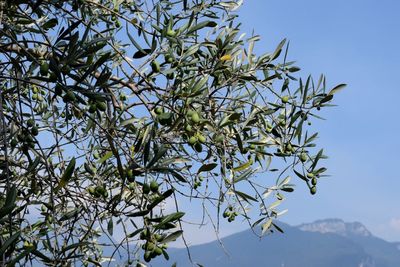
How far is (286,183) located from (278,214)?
254 mm

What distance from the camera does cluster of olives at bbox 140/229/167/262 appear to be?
2.41 metres

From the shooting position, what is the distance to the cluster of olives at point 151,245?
2408 mm

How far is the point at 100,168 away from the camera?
11.4 ft

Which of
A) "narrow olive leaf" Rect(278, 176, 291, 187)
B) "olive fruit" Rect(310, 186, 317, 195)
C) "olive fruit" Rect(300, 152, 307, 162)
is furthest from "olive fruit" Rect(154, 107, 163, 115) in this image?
"narrow olive leaf" Rect(278, 176, 291, 187)

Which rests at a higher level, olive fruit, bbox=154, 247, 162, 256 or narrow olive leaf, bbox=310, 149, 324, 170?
narrow olive leaf, bbox=310, 149, 324, 170

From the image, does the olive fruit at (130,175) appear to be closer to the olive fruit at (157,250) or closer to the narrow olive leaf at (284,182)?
the olive fruit at (157,250)

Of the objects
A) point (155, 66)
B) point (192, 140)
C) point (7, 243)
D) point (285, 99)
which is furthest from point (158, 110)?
point (7, 243)

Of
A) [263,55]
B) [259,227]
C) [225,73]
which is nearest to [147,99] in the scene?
[225,73]

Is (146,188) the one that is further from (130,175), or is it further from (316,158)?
(316,158)

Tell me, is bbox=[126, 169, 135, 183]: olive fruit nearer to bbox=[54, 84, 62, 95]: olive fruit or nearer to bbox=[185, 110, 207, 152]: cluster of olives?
bbox=[185, 110, 207, 152]: cluster of olives

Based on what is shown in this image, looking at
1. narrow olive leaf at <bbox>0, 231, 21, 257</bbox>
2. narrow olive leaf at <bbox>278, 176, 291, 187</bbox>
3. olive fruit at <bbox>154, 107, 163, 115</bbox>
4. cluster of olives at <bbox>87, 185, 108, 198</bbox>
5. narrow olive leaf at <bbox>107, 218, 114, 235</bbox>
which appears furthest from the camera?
narrow olive leaf at <bbox>278, 176, 291, 187</bbox>

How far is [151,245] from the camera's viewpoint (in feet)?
7.91

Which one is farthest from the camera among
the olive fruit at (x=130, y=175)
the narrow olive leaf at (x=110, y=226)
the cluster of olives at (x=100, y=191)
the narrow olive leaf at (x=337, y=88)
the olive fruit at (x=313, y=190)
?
the narrow olive leaf at (x=110, y=226)

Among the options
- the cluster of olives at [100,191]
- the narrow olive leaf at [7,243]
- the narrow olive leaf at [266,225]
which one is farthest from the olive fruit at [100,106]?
the narrow olive leaf at [266,225]
